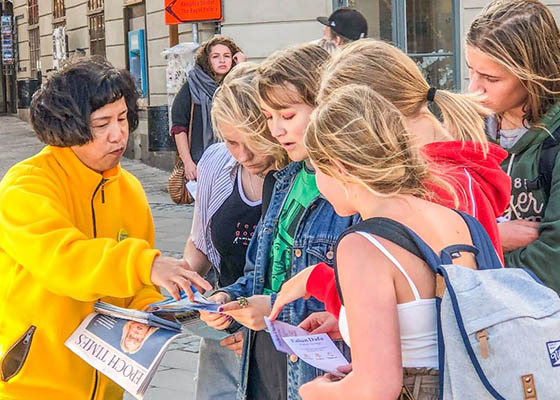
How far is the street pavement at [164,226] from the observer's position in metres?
5.63

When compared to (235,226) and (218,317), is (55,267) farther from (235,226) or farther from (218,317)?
(235,226)

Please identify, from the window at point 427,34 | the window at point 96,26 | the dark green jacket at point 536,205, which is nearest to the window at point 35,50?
the window at point 96,26

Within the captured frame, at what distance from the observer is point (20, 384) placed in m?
3.11

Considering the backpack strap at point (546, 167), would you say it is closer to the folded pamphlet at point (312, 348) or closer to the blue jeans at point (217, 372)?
the folded pamphlet at point (312, 348)

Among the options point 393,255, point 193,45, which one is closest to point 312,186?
point 393,255

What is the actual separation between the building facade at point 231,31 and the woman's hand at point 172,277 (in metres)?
6.35

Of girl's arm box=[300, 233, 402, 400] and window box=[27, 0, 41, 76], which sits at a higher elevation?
window box=[27, 0, 41, 76]

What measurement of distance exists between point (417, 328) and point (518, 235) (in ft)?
3.36

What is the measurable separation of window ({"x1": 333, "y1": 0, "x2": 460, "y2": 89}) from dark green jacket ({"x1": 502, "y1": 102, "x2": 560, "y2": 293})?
9.78m

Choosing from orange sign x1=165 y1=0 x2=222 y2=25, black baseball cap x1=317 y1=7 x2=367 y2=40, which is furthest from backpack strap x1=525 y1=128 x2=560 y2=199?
orange sign x1=165 y1=0 x2=222 y2=25

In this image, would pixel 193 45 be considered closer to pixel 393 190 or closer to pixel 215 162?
pixel 215 162

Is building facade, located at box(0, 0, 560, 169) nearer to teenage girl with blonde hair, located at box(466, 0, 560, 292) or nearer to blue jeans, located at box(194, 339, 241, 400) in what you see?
blue jeans, located at box(194, 339, 241, 400)

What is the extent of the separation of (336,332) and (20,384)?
1.08 metres

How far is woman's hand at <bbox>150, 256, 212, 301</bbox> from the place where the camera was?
9.89ft
